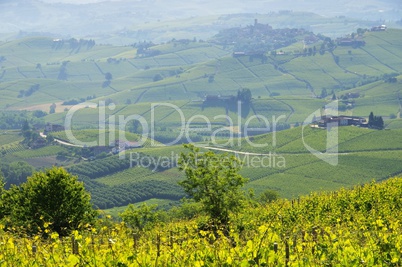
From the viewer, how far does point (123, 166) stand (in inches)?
6865

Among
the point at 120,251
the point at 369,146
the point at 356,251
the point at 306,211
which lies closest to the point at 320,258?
the point at 356,251

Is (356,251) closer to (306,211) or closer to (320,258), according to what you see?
(320,258)
